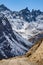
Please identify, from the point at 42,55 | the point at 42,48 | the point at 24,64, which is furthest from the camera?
the point at 42,48

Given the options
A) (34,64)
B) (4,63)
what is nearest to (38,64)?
(34,64)

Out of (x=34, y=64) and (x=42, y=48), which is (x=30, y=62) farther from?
(x=42, y=48)

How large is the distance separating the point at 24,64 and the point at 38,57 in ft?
5.95

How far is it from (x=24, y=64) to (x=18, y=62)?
0.81 m

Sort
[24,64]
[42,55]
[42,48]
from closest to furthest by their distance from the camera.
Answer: [24,64] → [42,55] → [42,48]

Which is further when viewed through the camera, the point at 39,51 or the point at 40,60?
the point at 39,51

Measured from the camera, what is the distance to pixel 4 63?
18.9m

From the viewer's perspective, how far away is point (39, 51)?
20188 millimetres

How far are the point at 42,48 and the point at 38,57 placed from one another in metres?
1.93

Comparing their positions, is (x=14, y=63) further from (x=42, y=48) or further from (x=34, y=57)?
(x=42, y=48)

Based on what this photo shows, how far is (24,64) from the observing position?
17.8 meters

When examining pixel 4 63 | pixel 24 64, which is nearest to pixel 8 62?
pixel 4 63

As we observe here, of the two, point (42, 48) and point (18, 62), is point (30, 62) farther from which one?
point (42, 48)

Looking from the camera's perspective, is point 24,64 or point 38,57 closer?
point 24,64
